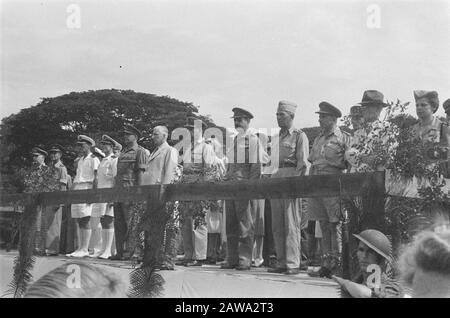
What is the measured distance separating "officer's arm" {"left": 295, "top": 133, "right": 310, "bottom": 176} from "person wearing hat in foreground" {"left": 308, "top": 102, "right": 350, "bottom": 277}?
0.19 feet

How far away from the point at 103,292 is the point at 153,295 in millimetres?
3012

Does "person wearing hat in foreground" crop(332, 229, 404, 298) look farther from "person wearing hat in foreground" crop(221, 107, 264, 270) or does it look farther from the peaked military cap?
the peaked military cap

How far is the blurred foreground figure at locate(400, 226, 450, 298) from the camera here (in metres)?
1.88

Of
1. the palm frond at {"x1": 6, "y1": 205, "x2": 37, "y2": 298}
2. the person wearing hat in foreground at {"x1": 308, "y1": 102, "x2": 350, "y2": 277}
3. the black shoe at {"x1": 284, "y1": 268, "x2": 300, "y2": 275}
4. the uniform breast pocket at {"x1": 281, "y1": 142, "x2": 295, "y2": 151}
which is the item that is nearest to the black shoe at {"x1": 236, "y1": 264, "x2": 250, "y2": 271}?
the black shoe at {"x1": 284, "y1": 268, "x2": 300, "y2": 275}

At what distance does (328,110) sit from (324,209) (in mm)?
1159

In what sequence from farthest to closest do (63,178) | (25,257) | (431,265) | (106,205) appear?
(63,178), (106,205), (25,257), (431,265)

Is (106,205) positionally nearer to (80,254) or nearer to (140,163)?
(140,163)

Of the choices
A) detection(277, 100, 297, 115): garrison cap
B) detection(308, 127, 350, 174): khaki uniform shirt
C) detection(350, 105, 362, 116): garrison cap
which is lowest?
detection(308, 127, 350, 174): khaki uniform shirt

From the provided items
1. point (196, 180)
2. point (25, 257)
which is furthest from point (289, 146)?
point (25, 257)

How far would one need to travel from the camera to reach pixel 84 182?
8617 millimetres

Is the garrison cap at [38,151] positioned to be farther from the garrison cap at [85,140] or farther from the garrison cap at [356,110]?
the garrison cap at [356,110]

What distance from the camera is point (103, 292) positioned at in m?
2.24
